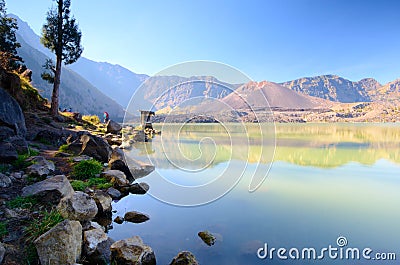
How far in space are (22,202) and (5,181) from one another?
1.18 m

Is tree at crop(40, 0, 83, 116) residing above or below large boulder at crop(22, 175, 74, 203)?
above

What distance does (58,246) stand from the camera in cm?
326

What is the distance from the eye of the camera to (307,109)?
147750 mm

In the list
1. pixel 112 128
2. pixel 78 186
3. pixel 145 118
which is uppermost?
pixel 145 118

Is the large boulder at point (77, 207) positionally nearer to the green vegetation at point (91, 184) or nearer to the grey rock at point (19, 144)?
the green vegetation at point (91, 184)

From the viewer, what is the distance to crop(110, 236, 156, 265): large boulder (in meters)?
3.91

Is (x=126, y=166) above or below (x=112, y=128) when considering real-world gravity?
below

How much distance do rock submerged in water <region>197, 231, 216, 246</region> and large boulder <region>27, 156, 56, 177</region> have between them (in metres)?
4.34

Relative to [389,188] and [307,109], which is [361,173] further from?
[307,109]

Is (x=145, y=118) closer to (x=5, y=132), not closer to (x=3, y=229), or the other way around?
(x=5, y=132)

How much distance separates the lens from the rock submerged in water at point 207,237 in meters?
5.02

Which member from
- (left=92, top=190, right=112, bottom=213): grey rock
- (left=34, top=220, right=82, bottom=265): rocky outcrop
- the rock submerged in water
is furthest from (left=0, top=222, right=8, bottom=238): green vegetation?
the rock submerged in water

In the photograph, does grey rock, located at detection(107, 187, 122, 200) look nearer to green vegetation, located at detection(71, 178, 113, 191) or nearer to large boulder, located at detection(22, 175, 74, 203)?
green vegetation, located at detection(71, 178, 113, 191)

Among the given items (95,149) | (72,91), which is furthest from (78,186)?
(72,91)
